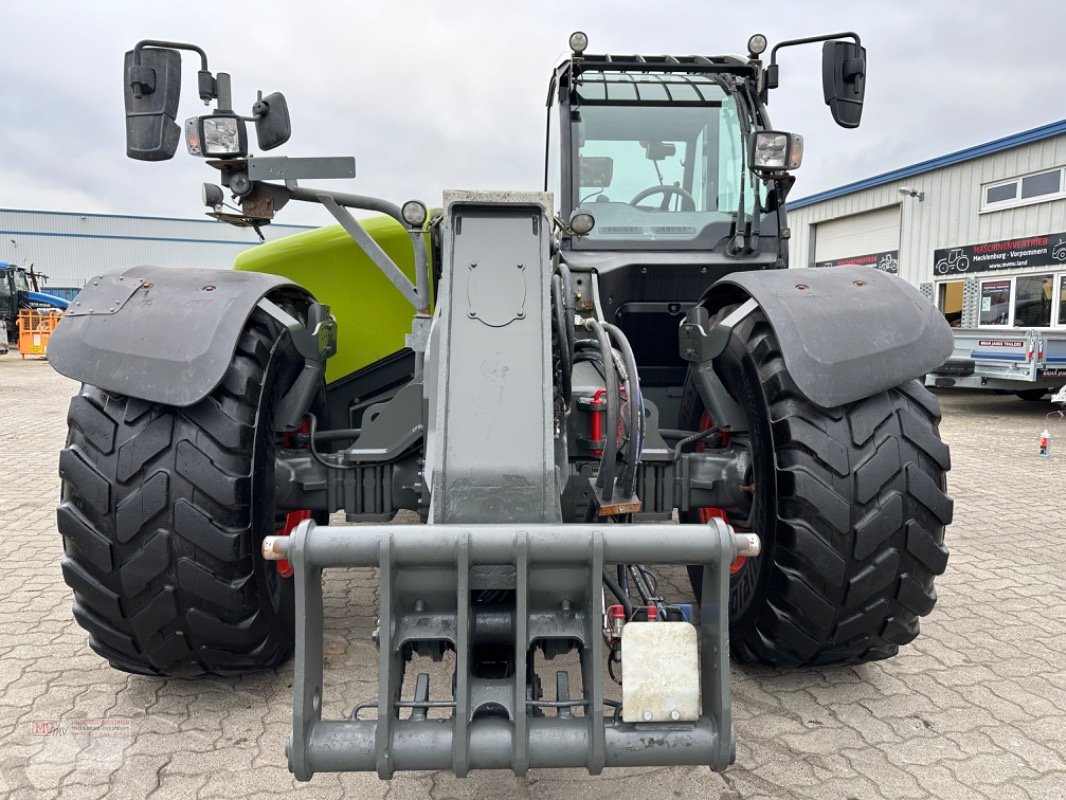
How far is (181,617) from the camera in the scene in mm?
2352

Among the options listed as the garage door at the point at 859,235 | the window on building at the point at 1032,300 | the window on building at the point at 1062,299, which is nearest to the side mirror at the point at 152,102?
the window on building at the point at 1062,299

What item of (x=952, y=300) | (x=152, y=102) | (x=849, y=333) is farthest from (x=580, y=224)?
(x=952, y=300)

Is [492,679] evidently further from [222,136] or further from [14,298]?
[14,298]

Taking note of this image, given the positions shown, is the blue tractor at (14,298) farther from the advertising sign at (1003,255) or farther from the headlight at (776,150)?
the headlight at (776,150)

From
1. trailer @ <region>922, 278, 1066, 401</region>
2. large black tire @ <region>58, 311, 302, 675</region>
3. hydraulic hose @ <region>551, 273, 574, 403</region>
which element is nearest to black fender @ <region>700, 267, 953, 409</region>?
hydraulic hose @ <region>551, 273, 574, 403</region>

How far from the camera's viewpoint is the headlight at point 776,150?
321cm

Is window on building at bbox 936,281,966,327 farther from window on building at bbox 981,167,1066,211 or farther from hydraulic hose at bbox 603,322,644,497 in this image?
hydraulic hose at bbox 603,322,644,497

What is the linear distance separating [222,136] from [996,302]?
16.2 m

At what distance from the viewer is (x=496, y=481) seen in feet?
6.30

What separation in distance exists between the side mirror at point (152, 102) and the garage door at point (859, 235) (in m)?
18.5

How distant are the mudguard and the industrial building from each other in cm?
1290

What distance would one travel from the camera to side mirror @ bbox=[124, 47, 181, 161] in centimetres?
241

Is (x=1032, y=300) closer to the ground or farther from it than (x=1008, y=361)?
farther from it

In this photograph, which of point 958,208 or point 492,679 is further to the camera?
point 958,208
